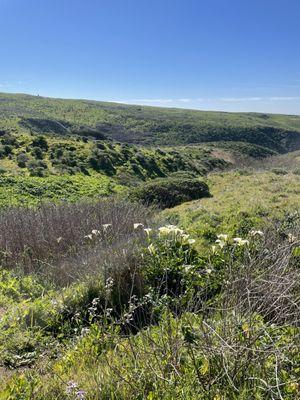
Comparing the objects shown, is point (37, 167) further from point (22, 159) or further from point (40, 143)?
point (40, 143)

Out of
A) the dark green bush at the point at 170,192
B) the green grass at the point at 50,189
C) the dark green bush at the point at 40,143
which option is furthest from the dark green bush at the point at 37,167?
the dark green bush at the point at 170,192

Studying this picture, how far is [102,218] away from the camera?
326 inches

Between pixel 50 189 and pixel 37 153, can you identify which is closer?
pixel 50 189

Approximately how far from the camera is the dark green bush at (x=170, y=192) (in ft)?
52.2

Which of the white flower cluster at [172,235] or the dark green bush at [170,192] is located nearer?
the white flower cluster at [172,235]

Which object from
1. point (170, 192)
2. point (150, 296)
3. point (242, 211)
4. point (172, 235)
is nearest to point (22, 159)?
point (170, 192)

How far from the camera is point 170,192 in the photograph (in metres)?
16.5

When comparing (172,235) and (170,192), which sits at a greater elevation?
(172,235)

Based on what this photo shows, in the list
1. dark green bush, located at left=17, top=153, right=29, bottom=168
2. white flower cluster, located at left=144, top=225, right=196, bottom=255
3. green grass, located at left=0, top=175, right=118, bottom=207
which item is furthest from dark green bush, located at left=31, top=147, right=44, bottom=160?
white flower cluster, located at left=144, top=225, right=196, bottom=255

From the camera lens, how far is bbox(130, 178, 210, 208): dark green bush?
52.2ft

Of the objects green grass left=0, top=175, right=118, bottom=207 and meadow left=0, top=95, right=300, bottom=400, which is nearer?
meadow left=0, top=95, right=300, bottom=400

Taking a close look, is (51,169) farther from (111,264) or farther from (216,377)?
(216,377)

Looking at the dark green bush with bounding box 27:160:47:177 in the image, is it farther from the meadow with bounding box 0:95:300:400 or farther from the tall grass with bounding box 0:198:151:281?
the tall grass with bounding box 0:198:151:281

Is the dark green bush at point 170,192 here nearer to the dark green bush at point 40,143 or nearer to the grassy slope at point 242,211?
the grassy slope at point 242,211
